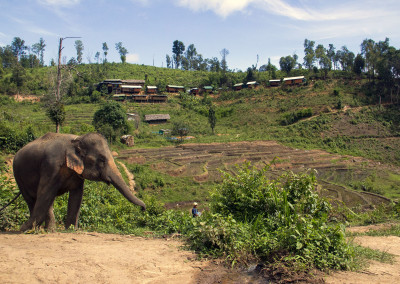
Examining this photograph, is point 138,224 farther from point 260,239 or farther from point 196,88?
point 196,88

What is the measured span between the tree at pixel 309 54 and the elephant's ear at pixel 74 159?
65.6 metres

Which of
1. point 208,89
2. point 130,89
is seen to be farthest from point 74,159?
point 208,89

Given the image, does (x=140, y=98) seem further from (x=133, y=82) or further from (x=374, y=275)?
(x=374, y=275)

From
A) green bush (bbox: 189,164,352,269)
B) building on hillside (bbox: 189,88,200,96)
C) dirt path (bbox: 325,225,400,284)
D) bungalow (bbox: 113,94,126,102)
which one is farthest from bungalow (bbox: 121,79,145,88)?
dirt path (bbox: 325,225,400,284)

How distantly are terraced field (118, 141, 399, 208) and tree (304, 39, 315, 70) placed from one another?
35.3 m

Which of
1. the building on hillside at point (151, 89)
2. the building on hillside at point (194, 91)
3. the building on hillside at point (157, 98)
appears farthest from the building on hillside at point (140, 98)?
the building on hillside at point (194, 91)

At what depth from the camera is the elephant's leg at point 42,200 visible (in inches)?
247

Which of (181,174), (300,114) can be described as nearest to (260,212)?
(181,174)

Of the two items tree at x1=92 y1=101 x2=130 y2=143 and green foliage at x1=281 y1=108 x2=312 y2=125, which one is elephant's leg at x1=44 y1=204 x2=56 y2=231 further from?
green foliage at x1=281 y1=108 x2=312 y2=125

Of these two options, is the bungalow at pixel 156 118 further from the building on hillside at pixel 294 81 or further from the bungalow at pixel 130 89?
the building on hillside at pixel 294 81

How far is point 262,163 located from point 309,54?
152 feet

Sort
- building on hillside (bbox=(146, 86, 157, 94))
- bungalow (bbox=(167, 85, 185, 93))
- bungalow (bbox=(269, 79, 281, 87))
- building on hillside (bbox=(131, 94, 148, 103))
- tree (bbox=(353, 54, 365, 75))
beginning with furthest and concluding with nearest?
bungalow (bbox=(167, 85, 185, 93)), bungalow (bbox=(269, 79, 281, 87)), building on hillside (bbox=(146, 86, 157, 94)), building on hillside (bbox=(131, 94, 148, 103)), tree (bbox=(353, 54, 365, 75))

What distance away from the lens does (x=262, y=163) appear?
30.1m

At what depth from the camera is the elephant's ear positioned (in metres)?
6.32
